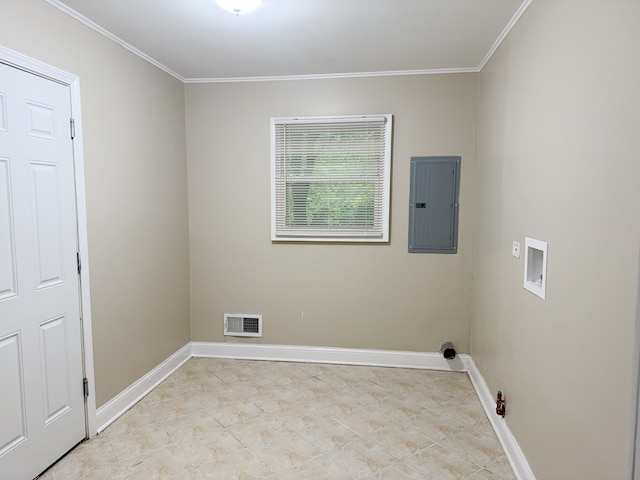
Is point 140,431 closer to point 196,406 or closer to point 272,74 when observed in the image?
point 196,406

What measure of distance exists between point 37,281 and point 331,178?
2.21 metres

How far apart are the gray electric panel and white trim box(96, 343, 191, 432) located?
233 centimetres

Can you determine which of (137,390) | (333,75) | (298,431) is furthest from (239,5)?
(137,390)

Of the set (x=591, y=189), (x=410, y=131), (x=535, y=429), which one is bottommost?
(x=535, y=429)

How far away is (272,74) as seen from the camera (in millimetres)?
3268

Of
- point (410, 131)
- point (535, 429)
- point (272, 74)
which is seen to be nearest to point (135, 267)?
point (272, 74)

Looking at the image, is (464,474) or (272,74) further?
(272,74)

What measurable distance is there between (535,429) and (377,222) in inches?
75.5

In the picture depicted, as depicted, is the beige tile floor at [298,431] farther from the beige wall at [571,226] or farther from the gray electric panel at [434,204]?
the gray electric panel at [434,204]

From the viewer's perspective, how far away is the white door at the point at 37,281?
1822mm

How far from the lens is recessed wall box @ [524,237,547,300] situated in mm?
1794

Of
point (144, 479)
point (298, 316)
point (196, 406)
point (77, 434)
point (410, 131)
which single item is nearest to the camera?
point (144, 479)

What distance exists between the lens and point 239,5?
1.97 metres

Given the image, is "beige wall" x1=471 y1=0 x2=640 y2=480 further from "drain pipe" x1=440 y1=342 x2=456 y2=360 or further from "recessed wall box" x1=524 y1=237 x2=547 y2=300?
"drain pipe" x1=440 y1=342 x2=456 y2=360
